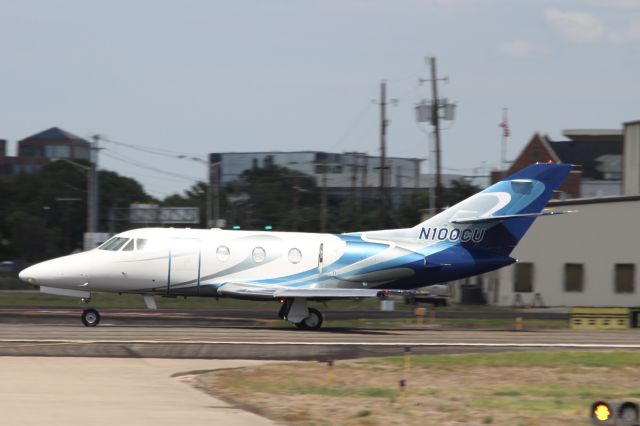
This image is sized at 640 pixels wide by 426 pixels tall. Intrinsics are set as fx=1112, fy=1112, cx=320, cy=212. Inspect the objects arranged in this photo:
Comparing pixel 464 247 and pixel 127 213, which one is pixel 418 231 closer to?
pixel 464 247

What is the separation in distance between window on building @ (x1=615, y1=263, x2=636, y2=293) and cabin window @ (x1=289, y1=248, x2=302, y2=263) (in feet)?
83.4

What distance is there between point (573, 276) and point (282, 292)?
26.4 meters

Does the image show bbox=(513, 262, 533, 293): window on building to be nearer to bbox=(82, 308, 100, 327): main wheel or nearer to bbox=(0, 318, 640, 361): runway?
bbox=(0, 318, 640, 361): runway

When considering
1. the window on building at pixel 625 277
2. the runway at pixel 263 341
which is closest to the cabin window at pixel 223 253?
the runway at pixel 263 341

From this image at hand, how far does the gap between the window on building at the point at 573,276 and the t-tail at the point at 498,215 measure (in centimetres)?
2176

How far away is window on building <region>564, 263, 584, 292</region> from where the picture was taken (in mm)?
53469

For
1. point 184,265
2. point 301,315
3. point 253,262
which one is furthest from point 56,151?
point 301,315

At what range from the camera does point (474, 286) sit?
57.4m

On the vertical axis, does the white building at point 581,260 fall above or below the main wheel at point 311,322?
above

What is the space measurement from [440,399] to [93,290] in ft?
52.3

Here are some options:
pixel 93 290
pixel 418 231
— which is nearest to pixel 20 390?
pixel 93 290

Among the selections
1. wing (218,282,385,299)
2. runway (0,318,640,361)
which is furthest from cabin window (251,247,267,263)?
runway (0,318,640,361)

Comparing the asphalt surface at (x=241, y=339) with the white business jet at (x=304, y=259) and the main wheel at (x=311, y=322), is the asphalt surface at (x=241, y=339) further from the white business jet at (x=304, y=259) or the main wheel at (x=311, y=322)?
the white business jet at (x=304, y=259)

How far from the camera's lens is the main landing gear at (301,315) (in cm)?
3173
